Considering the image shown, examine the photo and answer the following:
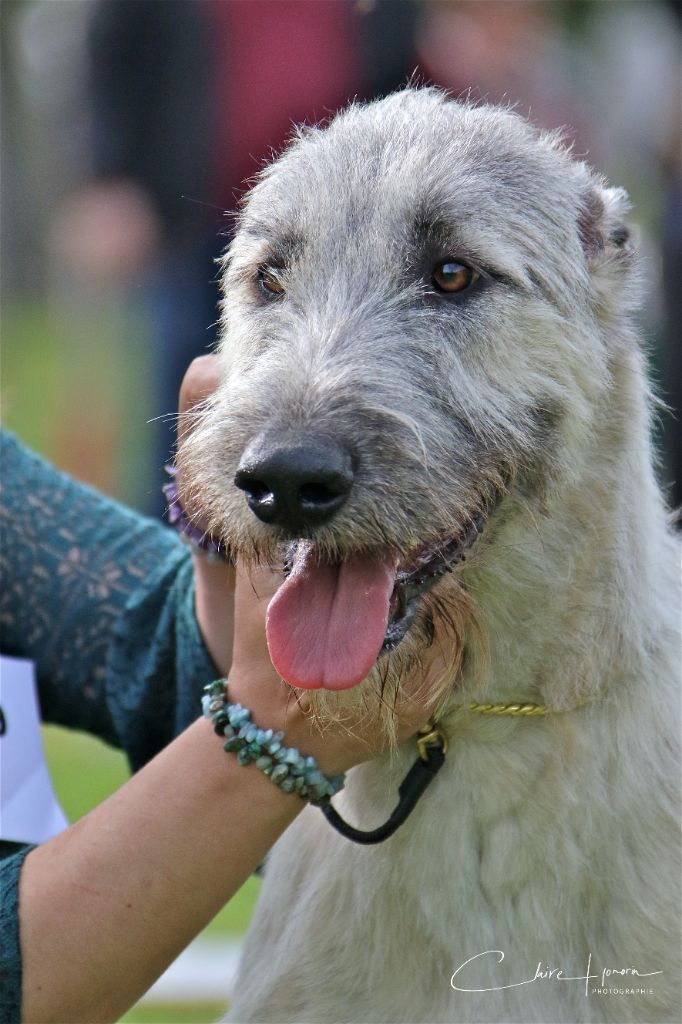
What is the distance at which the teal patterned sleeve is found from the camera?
12.1 feet

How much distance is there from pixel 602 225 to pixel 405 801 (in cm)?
146

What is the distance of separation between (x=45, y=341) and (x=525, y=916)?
1254 centimetres

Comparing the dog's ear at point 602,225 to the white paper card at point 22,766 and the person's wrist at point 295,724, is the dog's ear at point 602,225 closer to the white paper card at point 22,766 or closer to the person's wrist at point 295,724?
the person's wrist at point 295,724

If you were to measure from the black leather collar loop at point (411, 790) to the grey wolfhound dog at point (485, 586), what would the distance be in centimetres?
4

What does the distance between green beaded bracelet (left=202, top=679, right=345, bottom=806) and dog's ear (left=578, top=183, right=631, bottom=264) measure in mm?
1359

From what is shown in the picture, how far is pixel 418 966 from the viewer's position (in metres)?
2.80

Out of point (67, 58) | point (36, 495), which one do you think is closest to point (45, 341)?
point (67, 58)

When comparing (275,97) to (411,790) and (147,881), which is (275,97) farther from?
(147,881)

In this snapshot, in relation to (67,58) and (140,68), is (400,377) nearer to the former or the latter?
(140,68)

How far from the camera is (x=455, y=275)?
282cm

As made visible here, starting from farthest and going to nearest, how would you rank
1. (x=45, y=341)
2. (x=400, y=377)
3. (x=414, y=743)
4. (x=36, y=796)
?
(x=45, y=341) → (x=36, y=796) → (x=414, y=743) → (x=400, y=377)

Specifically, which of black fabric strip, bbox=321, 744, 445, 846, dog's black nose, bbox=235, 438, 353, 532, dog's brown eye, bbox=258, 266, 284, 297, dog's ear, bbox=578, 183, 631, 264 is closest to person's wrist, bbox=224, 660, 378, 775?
black fabric strip, bbox=321, 744, 445, 846

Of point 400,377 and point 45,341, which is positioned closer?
point 400,377

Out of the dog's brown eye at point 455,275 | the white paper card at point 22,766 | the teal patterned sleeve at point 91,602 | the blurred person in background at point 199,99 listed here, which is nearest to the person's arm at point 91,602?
the teal patterned sleeve at point 91,602
